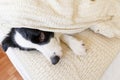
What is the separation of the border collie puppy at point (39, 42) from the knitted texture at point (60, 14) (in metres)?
0.02

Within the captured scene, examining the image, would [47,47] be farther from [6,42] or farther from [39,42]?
[6,42]

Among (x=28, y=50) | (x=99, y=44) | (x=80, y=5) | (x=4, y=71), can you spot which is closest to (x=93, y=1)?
(x=80, y=5)

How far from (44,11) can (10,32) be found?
6.6 inches

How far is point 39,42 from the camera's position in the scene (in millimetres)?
617

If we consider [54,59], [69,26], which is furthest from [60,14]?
[54,59]

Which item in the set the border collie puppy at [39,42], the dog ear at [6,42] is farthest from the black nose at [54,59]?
the dog ear at [6,42]

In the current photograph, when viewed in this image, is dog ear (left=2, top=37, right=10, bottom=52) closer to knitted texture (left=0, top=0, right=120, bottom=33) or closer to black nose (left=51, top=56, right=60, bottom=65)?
knitted texture (left=0, top=0, right=120, bottom=33)

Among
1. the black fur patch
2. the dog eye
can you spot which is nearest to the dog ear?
the black fur patch

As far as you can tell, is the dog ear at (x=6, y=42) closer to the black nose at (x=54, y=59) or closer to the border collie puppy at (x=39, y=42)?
the border collie puppy at (x=39, y=42)

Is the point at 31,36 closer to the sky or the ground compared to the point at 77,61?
closer to the sky

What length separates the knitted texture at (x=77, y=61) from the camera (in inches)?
24.7

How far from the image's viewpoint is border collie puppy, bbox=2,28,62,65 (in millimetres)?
597

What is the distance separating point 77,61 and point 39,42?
16 centimetres

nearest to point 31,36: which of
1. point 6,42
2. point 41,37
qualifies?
point 41,37
